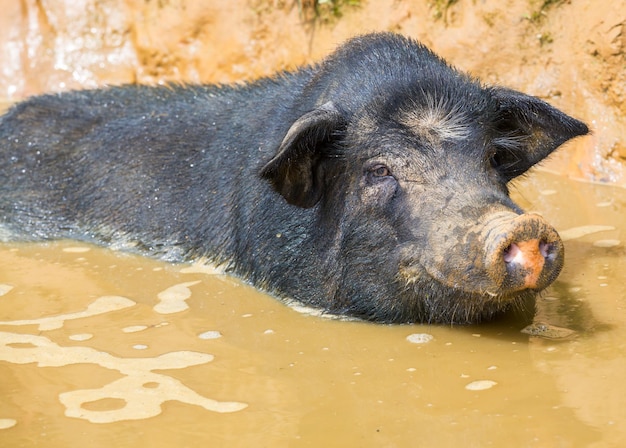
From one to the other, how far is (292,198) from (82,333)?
1.44 meters

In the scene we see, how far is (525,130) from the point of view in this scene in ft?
21.5

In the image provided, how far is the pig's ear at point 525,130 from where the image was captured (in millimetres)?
6375

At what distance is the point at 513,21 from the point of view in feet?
30.2

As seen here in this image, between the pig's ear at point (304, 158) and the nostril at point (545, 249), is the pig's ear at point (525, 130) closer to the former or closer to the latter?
the pig's ear at point (304, 158)

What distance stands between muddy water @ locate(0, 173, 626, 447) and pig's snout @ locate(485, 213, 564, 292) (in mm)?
396

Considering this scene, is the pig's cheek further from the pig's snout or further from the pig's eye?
the pig's snout

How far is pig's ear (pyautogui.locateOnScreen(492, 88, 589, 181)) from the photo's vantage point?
6.38 m

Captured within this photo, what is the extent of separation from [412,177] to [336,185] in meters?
0.57

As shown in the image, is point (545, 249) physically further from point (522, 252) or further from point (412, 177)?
point (412, 177)

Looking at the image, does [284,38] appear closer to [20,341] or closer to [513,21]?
[513,21]

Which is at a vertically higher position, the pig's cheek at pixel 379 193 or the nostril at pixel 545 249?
the pig's cheek at pixel 379 193

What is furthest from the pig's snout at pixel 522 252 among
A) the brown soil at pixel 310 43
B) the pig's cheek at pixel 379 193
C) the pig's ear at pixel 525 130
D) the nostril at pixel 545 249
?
the brown soil at pixel 310 43

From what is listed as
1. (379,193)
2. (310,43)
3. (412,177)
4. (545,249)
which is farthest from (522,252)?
(310,43)

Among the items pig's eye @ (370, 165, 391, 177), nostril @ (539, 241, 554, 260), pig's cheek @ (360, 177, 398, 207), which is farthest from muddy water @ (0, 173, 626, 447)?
pig's eye @ (370, 165, 391, 177)
